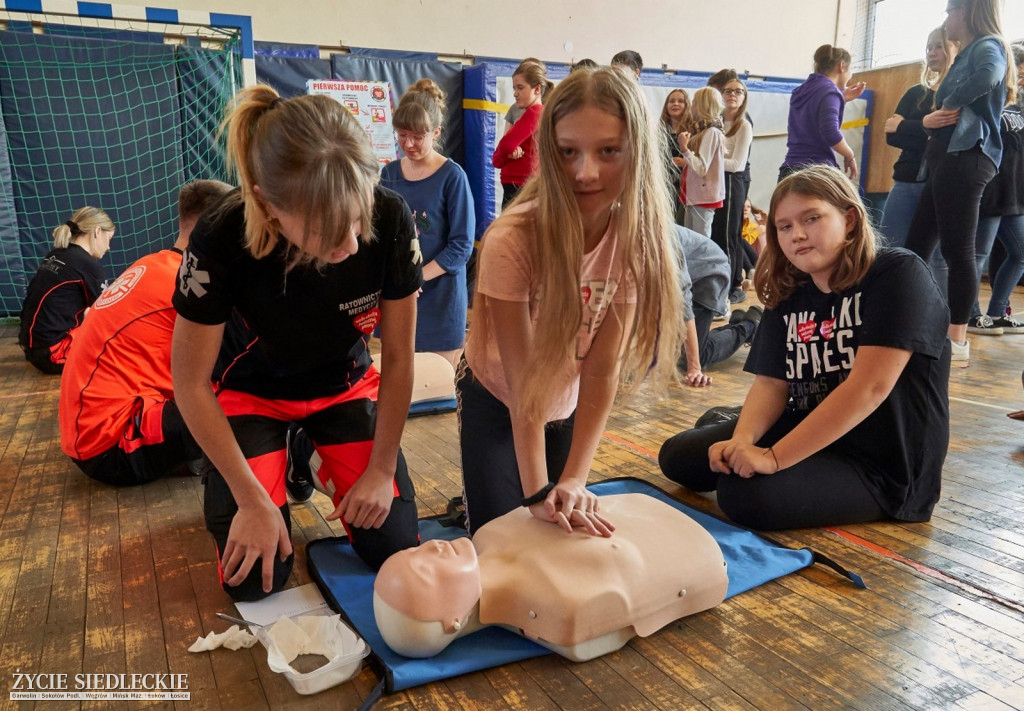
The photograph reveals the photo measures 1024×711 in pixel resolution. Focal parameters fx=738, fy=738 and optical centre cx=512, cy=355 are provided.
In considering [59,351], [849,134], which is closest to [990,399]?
[59,351]

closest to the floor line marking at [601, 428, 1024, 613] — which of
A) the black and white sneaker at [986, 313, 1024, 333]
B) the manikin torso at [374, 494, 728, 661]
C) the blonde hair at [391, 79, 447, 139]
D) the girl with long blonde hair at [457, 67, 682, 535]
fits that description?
the manikin torso at [374, 494, 728, 661]

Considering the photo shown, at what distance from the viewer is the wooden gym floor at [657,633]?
1.15 m

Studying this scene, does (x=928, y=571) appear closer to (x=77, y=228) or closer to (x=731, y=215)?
(x=731, y=215)

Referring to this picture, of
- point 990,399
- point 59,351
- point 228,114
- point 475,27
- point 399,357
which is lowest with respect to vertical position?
point 990,399

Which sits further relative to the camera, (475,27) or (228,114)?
(475,27)

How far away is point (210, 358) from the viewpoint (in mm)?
1270

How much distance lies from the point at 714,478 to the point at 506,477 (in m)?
0.60

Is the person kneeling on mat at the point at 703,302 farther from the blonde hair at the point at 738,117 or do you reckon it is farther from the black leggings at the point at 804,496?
the blonde hair at the point at 738,117

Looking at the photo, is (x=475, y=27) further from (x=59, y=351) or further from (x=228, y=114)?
(x=228, y=114)

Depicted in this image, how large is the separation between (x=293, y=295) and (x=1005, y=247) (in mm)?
3850

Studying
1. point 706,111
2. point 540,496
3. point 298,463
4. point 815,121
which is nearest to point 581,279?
point 540,496

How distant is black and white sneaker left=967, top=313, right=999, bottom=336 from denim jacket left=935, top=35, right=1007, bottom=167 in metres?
1.23

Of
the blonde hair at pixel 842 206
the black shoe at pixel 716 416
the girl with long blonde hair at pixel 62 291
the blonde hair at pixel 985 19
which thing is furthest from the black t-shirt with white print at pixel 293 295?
the blonde hair at pixel 985 19

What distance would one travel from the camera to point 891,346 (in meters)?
1.54
